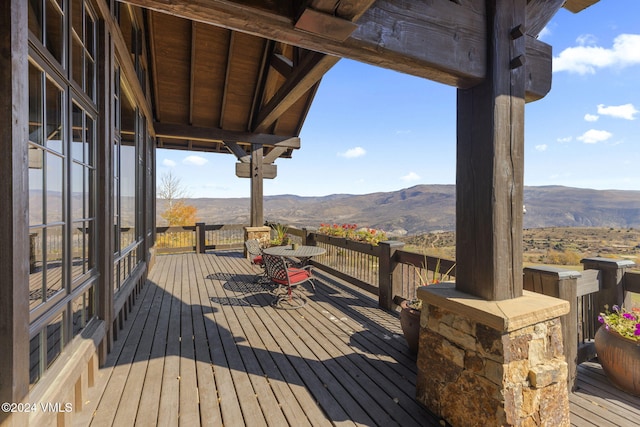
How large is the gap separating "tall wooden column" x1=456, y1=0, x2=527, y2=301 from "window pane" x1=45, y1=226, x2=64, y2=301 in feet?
8.88

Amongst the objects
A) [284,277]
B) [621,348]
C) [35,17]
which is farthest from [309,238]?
[35,17]

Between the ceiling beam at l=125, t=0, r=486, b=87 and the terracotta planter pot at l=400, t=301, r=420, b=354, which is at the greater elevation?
the ceiling beam at l=125, t=0, r=486, b=87

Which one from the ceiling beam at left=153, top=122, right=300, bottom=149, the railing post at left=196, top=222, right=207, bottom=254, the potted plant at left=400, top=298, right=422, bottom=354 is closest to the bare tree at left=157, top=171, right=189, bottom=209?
the railing post at left=196, top=222, right=207, bottom=254

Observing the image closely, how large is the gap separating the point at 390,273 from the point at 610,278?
7.10ft

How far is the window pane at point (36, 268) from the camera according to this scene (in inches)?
60.0

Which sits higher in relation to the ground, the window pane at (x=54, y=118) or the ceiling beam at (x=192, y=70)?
the ceiling beam at (x=192, y=70)

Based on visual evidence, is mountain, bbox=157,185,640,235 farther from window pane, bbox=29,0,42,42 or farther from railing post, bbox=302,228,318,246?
window pane, bbox=29,0,42,42

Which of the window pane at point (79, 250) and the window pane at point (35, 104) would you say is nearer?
the window pane at point (35, 104)

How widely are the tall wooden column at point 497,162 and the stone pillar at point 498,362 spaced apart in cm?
19

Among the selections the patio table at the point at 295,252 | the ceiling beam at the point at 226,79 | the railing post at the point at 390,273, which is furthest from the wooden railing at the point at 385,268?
the ceiling beam at the point at 226,79

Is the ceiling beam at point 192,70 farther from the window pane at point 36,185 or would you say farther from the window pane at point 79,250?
the window pane at point 36,185

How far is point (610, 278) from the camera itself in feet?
8.52

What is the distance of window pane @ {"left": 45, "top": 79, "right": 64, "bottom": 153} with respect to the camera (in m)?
1.74

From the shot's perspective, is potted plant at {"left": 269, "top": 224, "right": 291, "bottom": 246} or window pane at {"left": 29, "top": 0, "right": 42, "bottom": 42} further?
potted plant at {"left": 269, "top": 224, "right": 291, "bottom": 246}
